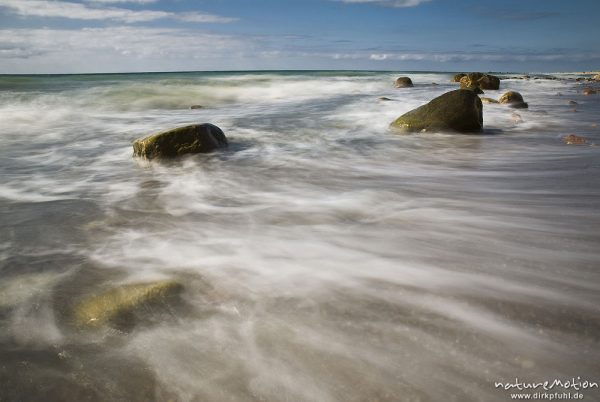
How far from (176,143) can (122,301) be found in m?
3.83

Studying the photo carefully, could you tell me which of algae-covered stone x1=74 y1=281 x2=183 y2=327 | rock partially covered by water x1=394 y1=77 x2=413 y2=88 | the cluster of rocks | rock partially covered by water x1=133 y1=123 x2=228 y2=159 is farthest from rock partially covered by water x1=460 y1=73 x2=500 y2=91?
algae-covered stone x1=74 y1=281 x2=183 y2=327

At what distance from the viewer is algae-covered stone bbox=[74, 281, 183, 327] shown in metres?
1.81

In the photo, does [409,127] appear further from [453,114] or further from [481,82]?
[481,82]

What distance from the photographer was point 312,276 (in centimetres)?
217

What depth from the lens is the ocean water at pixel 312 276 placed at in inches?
56.9

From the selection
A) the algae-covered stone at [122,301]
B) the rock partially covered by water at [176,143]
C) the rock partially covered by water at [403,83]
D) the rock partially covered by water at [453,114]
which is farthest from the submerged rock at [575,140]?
the rock partially covered by water at [403,83]

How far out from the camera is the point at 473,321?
5.53 ft

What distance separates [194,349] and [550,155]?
5.12 meters

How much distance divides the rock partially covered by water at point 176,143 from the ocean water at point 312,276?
42 cm

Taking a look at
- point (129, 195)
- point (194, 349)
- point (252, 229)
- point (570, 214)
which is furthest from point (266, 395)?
point (129, 195)

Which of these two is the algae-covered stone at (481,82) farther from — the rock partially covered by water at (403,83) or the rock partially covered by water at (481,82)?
the rock partially covered by water at (403,83)

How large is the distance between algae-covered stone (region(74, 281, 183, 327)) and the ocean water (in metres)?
0.07

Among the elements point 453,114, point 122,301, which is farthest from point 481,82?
point 122,301

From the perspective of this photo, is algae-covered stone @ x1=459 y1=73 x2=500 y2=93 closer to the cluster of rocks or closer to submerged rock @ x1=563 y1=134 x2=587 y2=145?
the cluster of rocks
